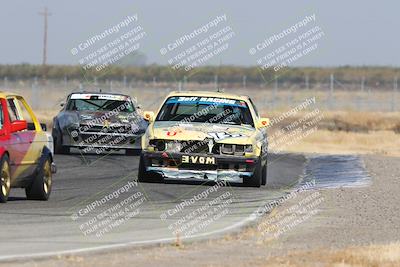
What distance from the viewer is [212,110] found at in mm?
20672

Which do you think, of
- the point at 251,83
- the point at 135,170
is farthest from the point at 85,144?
the point at 251,83

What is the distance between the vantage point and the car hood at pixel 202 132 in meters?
19.2

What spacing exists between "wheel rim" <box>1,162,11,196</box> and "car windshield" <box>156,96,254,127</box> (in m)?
5.03

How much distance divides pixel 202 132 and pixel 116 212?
418 cm

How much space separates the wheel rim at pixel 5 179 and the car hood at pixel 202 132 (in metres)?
3.96

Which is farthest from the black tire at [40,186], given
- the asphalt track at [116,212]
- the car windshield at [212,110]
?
the car windshield at [212,110]

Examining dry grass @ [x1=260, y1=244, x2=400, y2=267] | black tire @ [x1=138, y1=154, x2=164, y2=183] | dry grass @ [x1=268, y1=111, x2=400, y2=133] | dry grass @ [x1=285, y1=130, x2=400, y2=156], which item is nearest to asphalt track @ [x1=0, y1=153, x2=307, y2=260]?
black tire @ [x1=138, y1=154, x2=164, y2=183]

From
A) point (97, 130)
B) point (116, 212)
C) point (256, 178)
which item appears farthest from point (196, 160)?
point (97, 130)

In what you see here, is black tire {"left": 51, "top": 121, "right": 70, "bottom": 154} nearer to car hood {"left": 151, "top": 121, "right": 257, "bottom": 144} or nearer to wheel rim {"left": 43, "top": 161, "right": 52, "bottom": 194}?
car hood {"left": 151, "top": 121, "right": 257, "bottom": 144}

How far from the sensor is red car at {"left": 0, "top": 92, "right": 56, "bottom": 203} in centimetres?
1571

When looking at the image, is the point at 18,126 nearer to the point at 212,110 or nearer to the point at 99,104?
the point at 212,110

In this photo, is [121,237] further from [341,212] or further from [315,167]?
[315,167]

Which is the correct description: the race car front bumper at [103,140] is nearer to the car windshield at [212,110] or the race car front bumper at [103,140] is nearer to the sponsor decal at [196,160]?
the car windshield at [212,110]

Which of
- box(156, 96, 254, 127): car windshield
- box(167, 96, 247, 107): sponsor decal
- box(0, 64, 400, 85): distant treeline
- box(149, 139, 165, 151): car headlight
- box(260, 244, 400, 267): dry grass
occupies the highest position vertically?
box(260, 244, 400, 267): dry grass
